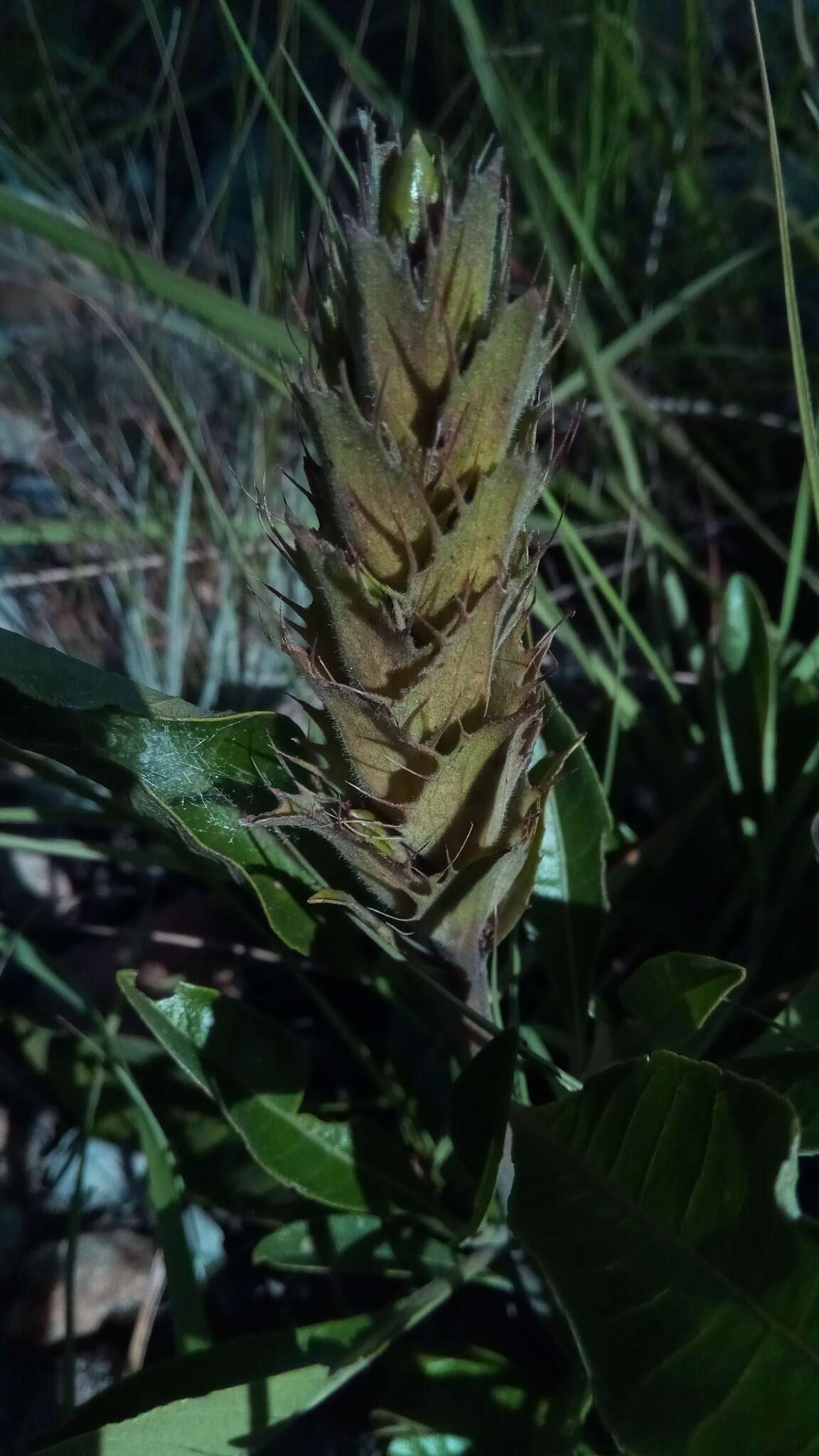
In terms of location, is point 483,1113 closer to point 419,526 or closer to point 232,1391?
point 232,1391

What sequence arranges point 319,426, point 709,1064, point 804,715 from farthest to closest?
1. point 804,715
2. point 709,1064
3. point 319,426

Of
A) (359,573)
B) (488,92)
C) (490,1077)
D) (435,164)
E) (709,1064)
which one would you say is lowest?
(490,1077)

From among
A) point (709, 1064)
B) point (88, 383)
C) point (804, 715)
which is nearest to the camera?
point (709, 1064)

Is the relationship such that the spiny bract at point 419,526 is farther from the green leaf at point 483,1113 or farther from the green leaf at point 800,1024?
the green leaf at point 800,1024

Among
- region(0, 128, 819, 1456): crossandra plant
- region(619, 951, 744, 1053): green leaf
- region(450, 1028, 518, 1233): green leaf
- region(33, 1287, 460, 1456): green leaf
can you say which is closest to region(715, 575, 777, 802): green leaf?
region(0, 128, 819, 1456): crossandra plant

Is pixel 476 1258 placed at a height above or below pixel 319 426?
below

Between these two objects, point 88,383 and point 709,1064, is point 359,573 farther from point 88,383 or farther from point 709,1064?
point 88,383

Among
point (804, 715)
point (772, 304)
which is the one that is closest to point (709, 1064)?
point (804, 715)
